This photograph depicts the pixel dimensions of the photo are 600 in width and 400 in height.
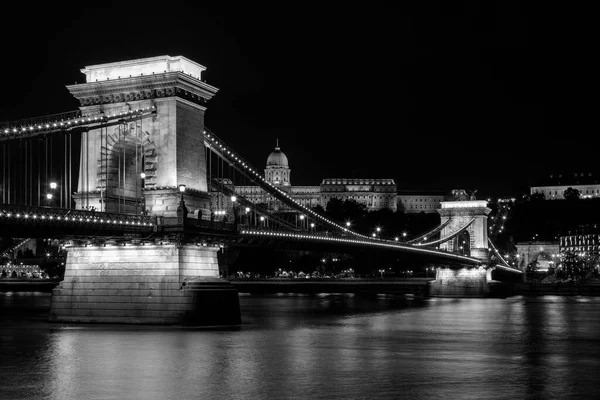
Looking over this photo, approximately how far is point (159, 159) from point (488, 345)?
1620 cm

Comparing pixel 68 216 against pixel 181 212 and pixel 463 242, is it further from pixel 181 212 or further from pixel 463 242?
→ pixel 463 242

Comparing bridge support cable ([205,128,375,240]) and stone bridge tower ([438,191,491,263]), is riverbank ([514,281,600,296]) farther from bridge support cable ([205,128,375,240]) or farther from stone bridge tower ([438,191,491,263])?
bridge support cable ([205,128,375,240])

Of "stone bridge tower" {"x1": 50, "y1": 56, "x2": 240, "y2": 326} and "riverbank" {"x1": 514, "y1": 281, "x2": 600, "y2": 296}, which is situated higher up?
"stone bridge tower" {"x1": 50, "y1": 56, "x2": 240, "y2": 326}

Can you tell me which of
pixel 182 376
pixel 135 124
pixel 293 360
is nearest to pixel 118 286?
pixel 135 124

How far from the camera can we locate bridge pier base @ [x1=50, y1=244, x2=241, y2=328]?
41.8m

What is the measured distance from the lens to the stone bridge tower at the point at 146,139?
4472 cm

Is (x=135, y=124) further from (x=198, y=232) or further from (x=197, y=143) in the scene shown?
(x=198, y=232)

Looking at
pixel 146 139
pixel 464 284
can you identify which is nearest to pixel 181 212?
pixel 146 139

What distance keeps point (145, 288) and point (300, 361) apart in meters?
11.2

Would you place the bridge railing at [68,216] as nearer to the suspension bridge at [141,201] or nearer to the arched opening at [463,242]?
the suspension bridge at [141,201]

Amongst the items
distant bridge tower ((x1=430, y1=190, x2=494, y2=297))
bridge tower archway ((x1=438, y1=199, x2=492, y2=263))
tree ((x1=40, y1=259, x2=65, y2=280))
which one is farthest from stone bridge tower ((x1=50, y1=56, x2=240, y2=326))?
tree ((x1=40, y1=259, x2=65, y2=280))

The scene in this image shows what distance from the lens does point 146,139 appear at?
149 ft

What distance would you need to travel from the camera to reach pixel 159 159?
4506 centimetres

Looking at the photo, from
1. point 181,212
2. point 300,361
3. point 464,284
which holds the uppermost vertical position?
point 181,212
